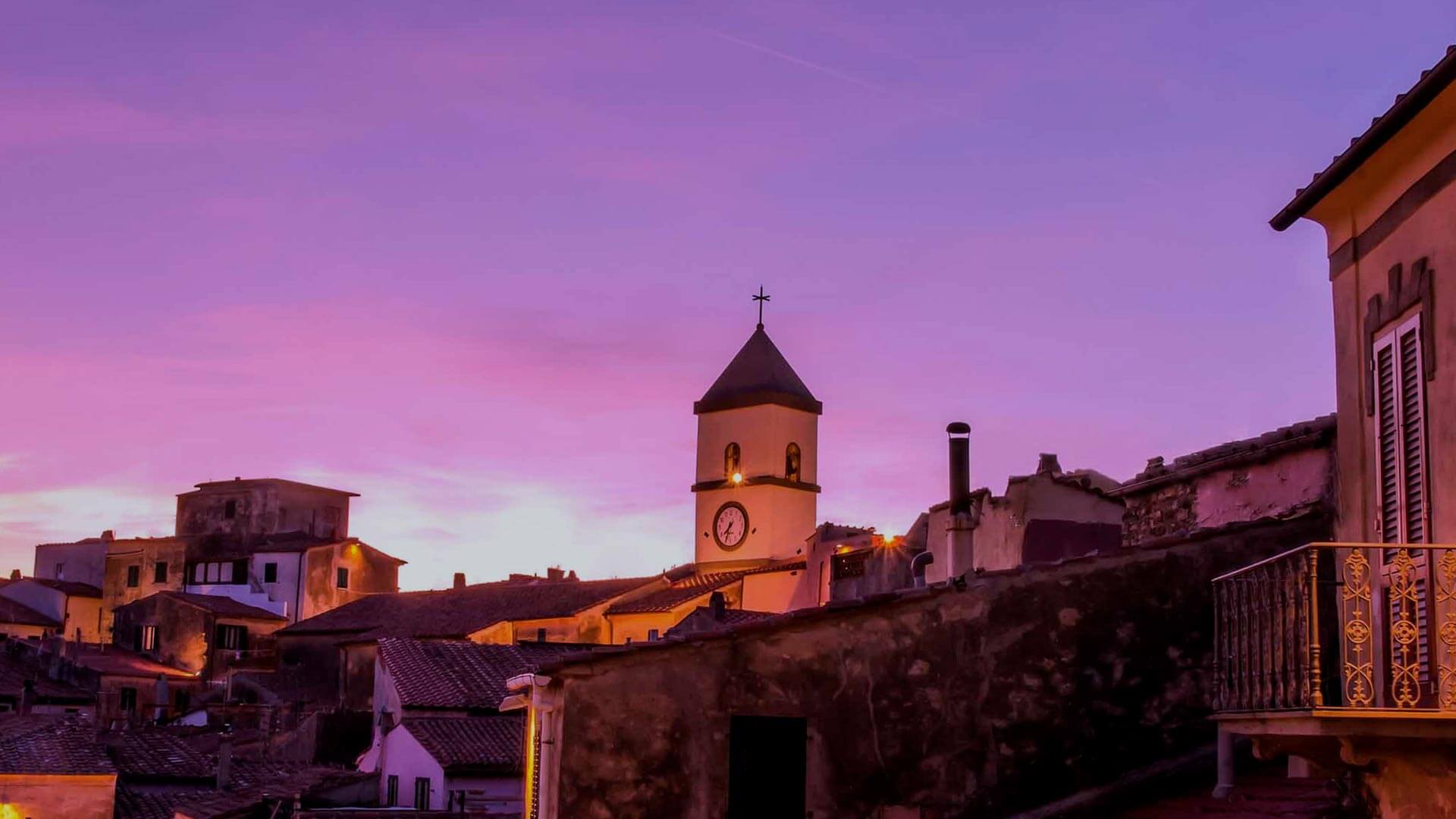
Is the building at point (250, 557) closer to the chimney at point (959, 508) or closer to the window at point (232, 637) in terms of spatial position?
the window at point (232, 637)

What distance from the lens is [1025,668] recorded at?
1385 cm

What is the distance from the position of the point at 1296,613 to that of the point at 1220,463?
589cm

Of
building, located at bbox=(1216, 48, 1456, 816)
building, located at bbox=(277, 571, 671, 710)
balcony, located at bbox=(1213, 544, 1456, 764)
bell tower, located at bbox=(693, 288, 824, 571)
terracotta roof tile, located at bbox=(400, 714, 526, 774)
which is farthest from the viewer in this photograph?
bell tower, located at bbox=(693, 288, 824, 571)

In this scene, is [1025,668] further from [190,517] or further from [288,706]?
[190,517]

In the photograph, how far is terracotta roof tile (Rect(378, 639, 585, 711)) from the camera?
40.2m

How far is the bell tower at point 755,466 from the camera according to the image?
6631 cm

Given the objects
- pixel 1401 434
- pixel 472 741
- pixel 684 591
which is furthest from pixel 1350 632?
pixel 684 591

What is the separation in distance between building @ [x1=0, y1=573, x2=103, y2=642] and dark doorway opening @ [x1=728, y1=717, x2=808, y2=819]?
72361 mm

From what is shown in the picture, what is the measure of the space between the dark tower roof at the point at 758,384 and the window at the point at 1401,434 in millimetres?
56008

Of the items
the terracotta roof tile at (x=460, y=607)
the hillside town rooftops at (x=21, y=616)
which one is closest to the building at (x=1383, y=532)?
the terracotta roof tile at (x=460, y=607)

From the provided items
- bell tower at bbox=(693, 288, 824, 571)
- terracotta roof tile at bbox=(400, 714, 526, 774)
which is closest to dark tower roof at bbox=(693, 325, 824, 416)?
bell tower at bbox=(693, 288, 824, 571)

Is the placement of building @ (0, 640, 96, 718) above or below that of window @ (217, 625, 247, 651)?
below

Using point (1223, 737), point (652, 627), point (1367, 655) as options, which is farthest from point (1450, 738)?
point (652, 627)

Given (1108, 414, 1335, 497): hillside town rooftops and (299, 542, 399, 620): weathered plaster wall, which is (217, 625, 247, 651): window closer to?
(299, 542, 399, 620): weathered plaster wall
